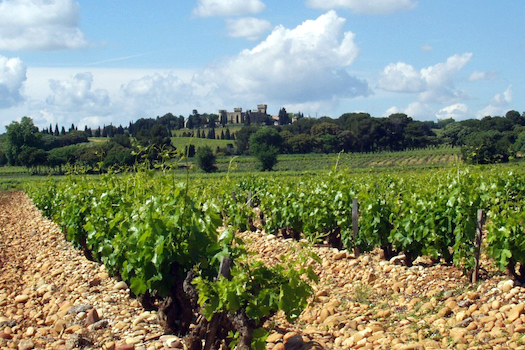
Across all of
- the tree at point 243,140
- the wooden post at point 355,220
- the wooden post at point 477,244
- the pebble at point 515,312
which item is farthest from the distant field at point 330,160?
the pebble at point 515,312

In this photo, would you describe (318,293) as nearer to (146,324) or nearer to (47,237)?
(146,324)

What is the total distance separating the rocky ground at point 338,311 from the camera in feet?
18.2

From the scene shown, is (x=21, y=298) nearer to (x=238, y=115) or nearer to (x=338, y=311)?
(x=338, y=311)

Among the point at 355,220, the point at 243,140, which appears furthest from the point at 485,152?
the point at 243,140

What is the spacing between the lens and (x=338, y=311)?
6.96 m

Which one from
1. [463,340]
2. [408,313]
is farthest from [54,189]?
[463,340]

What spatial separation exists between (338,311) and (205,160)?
59.1 metres

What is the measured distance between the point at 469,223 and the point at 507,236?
71 centimetres

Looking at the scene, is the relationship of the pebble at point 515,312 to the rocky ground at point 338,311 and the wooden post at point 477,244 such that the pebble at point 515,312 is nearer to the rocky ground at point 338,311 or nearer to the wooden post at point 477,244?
the rocky ground at point 338,311

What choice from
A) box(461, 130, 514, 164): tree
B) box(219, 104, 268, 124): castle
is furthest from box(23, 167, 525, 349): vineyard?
box(219, 104, 268, 124): castle

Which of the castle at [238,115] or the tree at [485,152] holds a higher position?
the castle at [238,115]

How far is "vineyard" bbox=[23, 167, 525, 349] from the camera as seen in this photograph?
4.52 metres

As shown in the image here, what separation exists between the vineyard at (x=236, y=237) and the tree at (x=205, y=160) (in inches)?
2009

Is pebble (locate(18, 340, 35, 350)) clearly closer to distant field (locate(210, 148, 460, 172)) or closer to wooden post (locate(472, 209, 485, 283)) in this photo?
wooden post (locate(472, 209, 485, 283))
